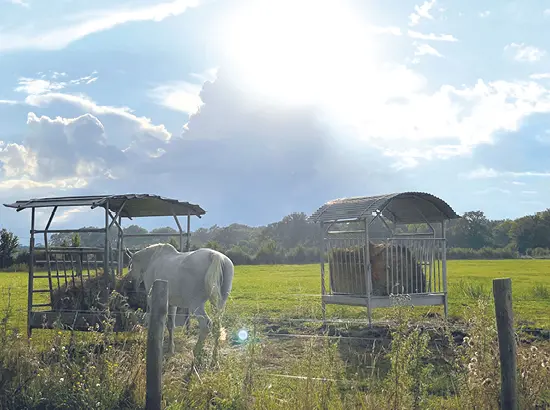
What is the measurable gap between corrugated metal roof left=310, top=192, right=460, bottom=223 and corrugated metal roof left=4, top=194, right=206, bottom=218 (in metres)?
3.10

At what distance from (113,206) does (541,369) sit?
9.33 m

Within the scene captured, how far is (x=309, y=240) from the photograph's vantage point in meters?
83.2

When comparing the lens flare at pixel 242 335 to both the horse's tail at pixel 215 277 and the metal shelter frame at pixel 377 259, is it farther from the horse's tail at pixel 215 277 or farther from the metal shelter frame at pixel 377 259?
the metal shelter frame at pixel 377 259

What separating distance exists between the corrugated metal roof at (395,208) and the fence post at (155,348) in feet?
24.7

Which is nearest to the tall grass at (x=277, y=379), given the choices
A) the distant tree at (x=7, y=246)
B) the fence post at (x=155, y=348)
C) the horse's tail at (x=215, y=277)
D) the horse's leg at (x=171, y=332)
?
the fence post at (x=155, y=348)

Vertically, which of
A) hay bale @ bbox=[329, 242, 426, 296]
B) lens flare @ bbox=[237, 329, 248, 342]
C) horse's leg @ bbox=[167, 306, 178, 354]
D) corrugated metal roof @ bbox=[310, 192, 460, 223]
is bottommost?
horse's leg @ bbox=[167, 306, 178, 354]

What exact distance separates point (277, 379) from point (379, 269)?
659 centimetres

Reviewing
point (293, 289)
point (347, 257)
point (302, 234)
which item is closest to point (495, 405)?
point (347, 257)

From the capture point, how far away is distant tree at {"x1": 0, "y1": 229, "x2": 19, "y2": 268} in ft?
143

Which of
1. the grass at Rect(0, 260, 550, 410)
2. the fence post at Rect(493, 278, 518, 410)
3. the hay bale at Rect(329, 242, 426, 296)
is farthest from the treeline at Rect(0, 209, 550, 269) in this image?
the fence post at Rect(493, 278, 518, 410)

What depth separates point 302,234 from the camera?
9262 centimetres

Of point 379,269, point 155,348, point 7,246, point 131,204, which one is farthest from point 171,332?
point 7,246

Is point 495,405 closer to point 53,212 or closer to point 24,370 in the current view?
point 24,370

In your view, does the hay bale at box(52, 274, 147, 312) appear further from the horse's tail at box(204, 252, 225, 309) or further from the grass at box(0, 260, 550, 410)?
the grass at box(0, 260, 550, 410)
